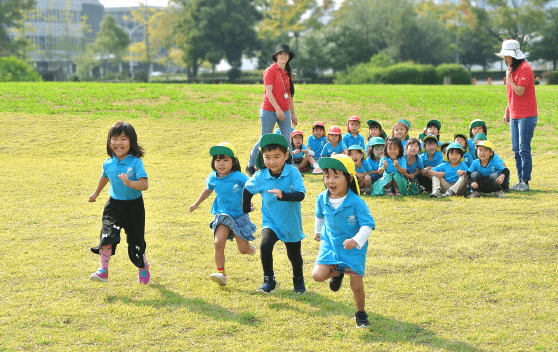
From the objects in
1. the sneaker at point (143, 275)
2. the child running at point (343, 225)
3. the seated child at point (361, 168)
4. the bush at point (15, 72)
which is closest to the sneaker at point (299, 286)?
the child running at point (343, 225)

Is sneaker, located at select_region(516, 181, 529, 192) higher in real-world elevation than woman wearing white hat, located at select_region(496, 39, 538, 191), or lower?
lower

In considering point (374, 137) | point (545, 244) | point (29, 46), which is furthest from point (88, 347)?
point (29, 46)

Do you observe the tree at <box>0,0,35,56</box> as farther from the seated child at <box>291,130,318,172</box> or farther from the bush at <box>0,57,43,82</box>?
the seated child at <box>291,130,318,172</box>

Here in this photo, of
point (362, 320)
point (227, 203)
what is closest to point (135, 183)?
point (227, 203)

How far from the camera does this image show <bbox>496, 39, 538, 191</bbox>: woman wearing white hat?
936 centimetres

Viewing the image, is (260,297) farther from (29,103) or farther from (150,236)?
(29,103)

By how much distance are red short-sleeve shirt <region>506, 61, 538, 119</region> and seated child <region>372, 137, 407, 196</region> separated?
6.66 ft

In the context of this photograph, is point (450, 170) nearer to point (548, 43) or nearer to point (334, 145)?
point (334, 145)

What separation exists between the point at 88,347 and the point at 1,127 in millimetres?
14303

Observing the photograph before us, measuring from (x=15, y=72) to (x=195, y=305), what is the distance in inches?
1533

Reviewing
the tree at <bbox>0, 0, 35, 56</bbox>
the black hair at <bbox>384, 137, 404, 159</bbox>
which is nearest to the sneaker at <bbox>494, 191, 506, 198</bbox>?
the black hair at <bbox>384, 137, 404, 159</bbox>

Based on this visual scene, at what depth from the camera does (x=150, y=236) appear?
725cm

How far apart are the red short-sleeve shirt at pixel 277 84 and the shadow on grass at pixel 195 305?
5468 millimetres

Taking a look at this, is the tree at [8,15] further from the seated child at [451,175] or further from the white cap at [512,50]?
the white cap at [512,50]
